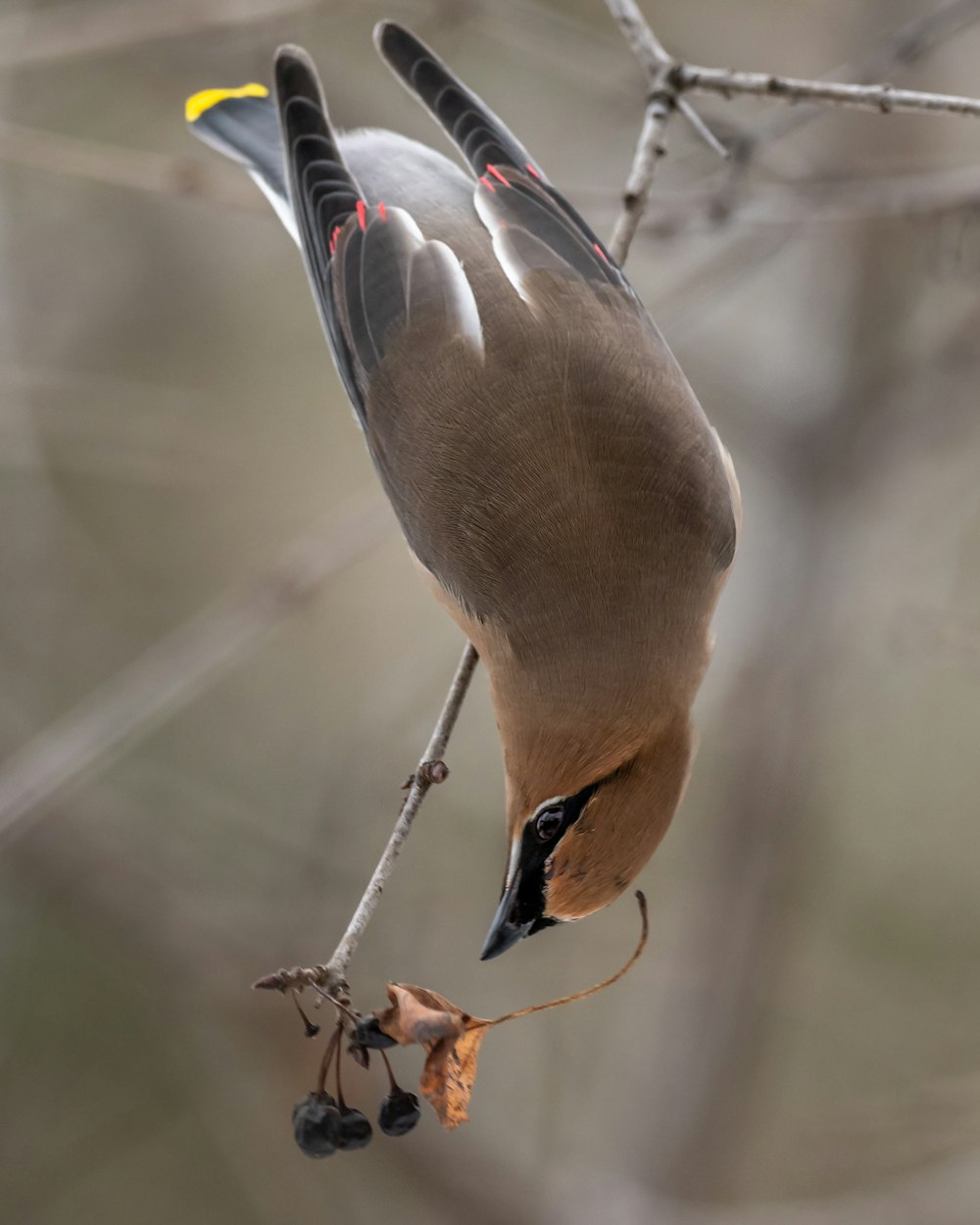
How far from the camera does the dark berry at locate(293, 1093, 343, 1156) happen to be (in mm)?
2352

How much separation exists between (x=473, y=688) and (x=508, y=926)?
3338 mm

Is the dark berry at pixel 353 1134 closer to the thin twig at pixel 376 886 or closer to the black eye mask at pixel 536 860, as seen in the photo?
the thin twig at pixel 376 886

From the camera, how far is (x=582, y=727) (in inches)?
125

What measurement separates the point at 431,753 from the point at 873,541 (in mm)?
3730

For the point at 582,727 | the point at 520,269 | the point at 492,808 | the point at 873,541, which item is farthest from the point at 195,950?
the point at 873,541

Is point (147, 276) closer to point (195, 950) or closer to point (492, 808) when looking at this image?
point (492, 808)

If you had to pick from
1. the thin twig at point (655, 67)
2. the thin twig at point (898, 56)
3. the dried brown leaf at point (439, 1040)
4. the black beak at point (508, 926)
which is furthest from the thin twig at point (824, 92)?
the dried brown leaf at point (439, 1040)

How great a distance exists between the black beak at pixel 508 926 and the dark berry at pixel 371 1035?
2.51 feet

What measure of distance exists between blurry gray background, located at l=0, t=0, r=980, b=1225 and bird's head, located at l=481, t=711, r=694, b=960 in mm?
1252

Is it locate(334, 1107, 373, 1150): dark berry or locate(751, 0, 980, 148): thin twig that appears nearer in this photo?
locate(334, 1107, 373, 1150): dark berry

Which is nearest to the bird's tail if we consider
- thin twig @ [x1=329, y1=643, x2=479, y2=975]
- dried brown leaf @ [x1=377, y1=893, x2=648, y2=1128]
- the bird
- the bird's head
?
the bird

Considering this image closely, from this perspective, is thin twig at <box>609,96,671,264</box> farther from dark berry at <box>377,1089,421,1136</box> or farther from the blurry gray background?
dark berry at <box>377,1089,421,1136</box>

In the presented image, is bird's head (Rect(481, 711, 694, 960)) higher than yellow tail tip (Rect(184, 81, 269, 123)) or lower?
lower

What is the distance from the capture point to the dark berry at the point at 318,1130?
235 centimetres
